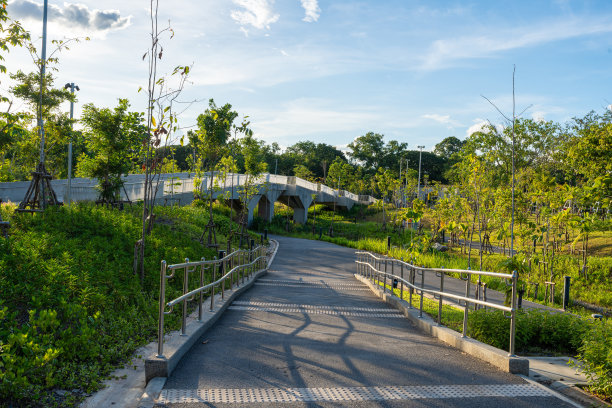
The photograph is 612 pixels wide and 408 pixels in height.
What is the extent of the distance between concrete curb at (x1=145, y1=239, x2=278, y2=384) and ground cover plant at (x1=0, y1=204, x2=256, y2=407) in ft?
1.44

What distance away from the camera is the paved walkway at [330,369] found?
3943 millimetres

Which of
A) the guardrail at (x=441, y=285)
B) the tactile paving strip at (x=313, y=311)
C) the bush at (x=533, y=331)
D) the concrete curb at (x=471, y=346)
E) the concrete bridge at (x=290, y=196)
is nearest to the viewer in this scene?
the concrete curb at (x=471, y=346)

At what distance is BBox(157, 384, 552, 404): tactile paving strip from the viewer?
3.88m

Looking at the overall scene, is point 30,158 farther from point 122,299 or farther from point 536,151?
point 536,151

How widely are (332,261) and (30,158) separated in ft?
56.5

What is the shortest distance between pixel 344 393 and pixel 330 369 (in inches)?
27.0

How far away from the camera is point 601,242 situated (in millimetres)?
27453

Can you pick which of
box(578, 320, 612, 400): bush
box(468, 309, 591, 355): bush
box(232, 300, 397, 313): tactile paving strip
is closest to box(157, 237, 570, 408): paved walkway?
box(578, 320, 612, 400): bush

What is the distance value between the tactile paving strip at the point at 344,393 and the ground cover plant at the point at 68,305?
3.18 feet

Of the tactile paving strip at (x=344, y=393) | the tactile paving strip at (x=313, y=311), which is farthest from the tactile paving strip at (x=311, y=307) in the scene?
the tactile paving strip at (x=344, y=393)

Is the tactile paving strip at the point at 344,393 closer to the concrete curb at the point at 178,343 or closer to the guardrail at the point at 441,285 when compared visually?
the concrete curb at the point at 178,343

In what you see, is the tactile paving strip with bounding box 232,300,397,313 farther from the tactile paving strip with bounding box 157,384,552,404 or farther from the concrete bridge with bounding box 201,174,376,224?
the concrete bridge with bounding box 201,174,376,224

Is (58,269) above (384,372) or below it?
above

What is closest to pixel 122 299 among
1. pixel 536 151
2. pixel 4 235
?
pixel 4 235
